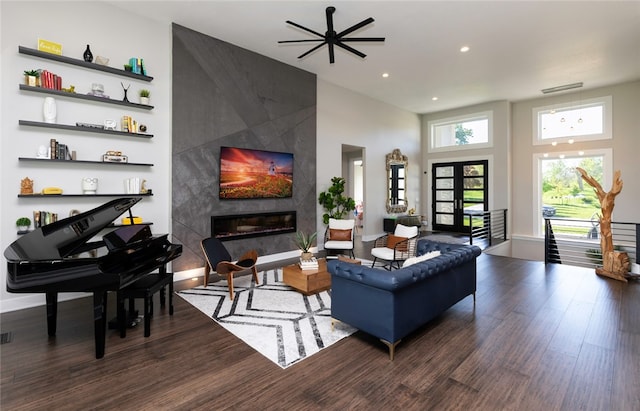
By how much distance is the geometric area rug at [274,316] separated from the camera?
283 centimetres

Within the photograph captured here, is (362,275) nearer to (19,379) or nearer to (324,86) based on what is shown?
(19,379)

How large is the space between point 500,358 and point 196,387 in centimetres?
247

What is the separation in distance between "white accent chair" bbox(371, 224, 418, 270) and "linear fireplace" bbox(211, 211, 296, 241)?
2086mm

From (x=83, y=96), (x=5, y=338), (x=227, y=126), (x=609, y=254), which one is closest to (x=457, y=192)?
(x=609, y=254)

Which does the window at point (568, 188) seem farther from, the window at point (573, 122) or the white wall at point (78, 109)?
the white wall at point (78, 109)

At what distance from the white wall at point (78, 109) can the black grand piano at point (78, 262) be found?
3.71 feet

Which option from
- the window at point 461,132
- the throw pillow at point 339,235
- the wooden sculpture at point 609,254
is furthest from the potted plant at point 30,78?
the window at point 461,132

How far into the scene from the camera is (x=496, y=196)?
30.8 feet

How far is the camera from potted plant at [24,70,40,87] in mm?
3668

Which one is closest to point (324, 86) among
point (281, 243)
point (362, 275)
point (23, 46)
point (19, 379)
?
point (281, 243)

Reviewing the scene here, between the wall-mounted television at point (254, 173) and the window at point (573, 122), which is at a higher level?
the window at point (573, 122)

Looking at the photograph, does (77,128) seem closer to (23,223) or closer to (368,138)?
(23,223)

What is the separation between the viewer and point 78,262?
2490 millimetres

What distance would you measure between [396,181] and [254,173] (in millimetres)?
5428
